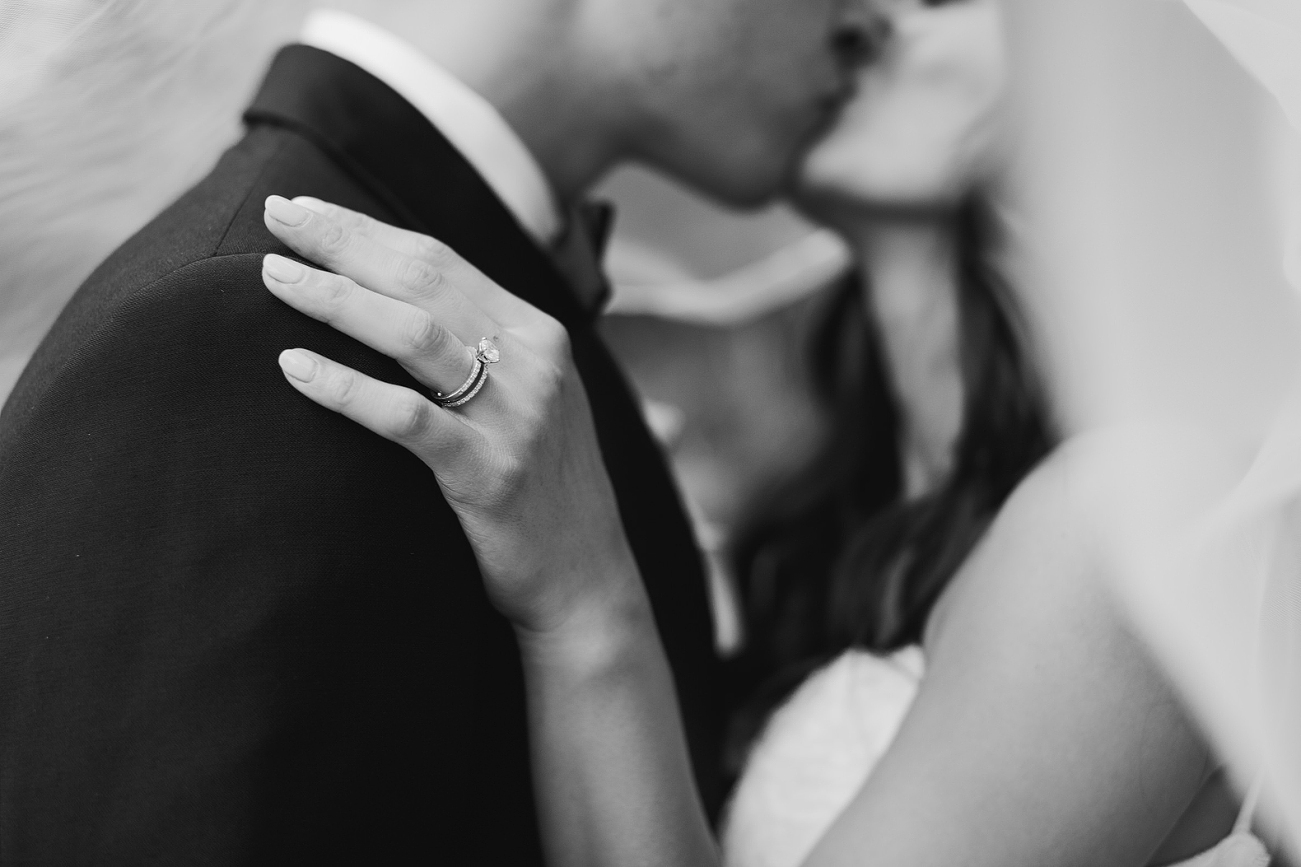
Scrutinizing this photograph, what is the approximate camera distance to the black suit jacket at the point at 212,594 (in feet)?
2.23

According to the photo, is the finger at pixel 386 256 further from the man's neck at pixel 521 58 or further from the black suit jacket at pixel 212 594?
the man's neck at pixel 521 58

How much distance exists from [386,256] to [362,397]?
0.11 m

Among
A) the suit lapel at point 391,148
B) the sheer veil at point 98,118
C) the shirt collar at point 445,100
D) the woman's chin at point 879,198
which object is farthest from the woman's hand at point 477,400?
the woman's chin at point 879,198

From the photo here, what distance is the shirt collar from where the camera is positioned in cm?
94

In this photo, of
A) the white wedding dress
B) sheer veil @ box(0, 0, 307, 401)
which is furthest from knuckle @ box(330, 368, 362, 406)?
the white wedding dress

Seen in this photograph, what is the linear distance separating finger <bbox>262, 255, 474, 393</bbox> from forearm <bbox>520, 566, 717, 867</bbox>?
223mm

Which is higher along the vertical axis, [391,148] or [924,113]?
[391,148]

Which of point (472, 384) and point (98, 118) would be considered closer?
point (472, 384)

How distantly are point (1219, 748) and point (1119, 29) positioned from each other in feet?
1.60

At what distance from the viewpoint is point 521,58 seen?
1027 millimetres

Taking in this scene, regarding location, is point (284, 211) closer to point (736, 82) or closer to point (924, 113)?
point (736, 82)

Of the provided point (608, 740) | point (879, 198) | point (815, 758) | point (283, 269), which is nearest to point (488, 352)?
point (283, 269)

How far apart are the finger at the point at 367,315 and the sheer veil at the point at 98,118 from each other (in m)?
0.40

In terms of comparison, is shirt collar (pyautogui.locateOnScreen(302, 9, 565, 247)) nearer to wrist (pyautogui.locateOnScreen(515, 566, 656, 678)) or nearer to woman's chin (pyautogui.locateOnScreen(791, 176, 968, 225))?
wrist (pyautogui.locateOnScreen(515, 566, 656, 678))
